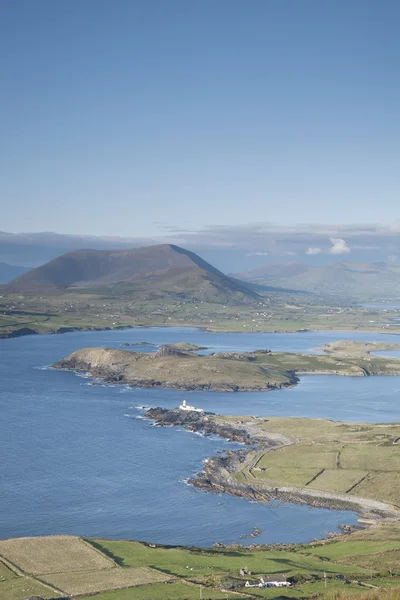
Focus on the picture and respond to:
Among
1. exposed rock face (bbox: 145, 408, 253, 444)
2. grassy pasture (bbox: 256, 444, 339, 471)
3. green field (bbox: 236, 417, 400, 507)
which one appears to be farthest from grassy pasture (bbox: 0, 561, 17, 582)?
exposed rock face (bbox: 145, 408, 253, 444)

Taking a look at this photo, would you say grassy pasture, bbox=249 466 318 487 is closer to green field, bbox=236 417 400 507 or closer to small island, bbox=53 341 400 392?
green field, bbox=236 417 400 507

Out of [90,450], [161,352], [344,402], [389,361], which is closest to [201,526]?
[90,450]

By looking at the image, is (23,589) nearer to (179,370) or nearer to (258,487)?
(258,487)

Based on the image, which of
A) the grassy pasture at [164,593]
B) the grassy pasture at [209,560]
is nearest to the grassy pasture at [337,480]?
the grassy pasture at [209,560]

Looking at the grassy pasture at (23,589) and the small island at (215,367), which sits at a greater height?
the grassy pasture at (23,589)

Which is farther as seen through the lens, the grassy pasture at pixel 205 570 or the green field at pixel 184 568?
the green field at pixel 184 568

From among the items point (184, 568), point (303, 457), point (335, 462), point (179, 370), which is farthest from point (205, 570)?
point (179, 370)

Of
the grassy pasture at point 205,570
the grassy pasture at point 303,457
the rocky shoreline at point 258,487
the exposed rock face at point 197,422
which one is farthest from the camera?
the exposed rock face at point 197,422

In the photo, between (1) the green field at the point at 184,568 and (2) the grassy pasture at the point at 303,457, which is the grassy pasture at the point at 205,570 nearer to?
(1) the green field at the point at 184,568
